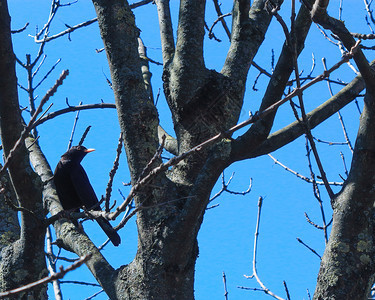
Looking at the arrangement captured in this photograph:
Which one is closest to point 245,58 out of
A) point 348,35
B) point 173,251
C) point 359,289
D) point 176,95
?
point 176,95

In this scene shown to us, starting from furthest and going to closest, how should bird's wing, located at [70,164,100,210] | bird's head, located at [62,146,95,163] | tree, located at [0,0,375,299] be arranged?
bird's head, located at [62,146,95,163]
bird's wing, located at [70,164,100,210]
tree, located at [0,0,375,299]

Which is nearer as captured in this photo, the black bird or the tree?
the tree

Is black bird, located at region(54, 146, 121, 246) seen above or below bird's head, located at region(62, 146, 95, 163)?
below

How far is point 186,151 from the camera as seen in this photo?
7.25 feet

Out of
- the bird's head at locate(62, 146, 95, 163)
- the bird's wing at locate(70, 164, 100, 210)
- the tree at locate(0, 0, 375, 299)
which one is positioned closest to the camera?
the tree at locate(0, 0, 375, 299)

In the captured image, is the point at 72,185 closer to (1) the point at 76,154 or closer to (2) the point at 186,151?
(1) the point at 76,154

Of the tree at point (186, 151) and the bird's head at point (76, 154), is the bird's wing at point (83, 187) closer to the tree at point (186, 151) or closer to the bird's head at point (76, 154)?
the bird's head at point (76, 154)

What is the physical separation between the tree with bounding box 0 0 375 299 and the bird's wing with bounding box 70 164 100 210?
1455 millimetres

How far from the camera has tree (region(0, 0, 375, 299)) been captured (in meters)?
1.97

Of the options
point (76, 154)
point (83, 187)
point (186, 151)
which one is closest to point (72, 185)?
point (83, 187)

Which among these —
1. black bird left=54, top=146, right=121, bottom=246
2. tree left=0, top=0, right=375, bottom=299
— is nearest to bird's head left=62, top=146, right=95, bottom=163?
black bird left=54, top=146, right=121, bottom=246

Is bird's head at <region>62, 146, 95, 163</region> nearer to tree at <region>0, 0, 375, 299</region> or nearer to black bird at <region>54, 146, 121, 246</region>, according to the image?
black bird at <region>54, 146, 121, 246</region>

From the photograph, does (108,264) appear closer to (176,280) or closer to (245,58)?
(176,280)

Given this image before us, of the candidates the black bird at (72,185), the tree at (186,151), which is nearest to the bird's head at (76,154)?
the black bird at (72,185)
